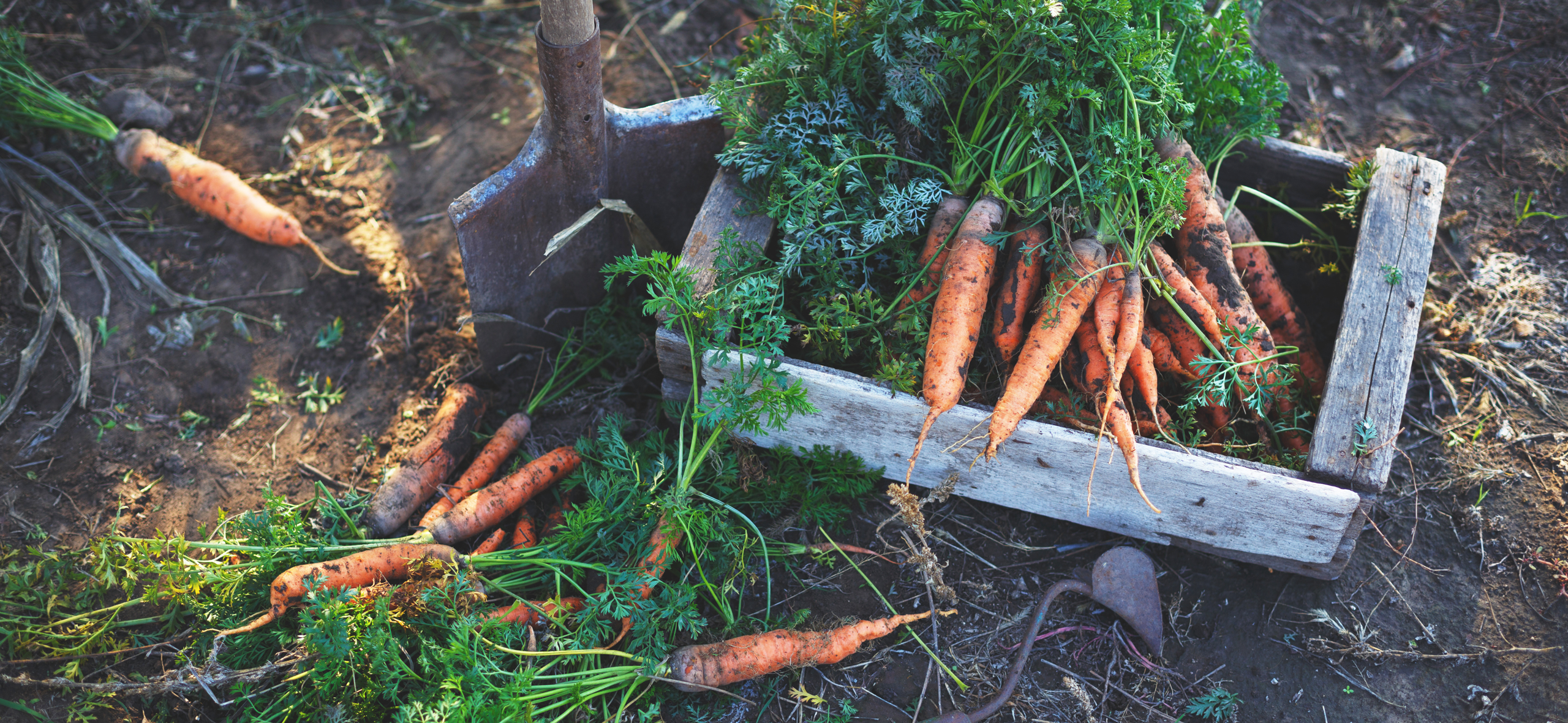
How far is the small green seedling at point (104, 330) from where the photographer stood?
3129 millimetres

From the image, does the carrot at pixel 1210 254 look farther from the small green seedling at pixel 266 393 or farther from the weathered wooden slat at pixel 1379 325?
the small green seedling at pixel 266 393

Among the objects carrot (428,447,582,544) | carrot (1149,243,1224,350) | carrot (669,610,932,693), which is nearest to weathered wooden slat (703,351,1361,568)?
carrot (1149,243,1224,350)

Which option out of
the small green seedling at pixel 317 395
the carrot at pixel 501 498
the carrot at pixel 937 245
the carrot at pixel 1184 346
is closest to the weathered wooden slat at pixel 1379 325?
the carrot at pixel 1184 346

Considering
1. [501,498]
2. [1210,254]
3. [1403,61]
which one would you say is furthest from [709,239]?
[1403,61]

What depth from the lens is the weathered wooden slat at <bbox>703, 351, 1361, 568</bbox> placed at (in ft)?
7.33

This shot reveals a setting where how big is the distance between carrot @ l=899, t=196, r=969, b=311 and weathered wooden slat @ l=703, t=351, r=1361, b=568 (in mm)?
360

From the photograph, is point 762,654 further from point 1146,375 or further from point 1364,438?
point 1364,438

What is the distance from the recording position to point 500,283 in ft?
9.16

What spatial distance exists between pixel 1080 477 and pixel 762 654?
1.04 metres

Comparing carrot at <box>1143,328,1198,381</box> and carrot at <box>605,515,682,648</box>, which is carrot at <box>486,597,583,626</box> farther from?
carrot at <box>1143,328,1198,381</box>

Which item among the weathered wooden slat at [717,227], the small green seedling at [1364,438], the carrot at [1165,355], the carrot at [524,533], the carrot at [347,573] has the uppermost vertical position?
the weathered wooden slat at [717,227]

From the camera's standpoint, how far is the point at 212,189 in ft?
11.2

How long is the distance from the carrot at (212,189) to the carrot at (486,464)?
111cm

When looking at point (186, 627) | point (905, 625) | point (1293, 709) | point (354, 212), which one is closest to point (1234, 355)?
point (1293, 709)
